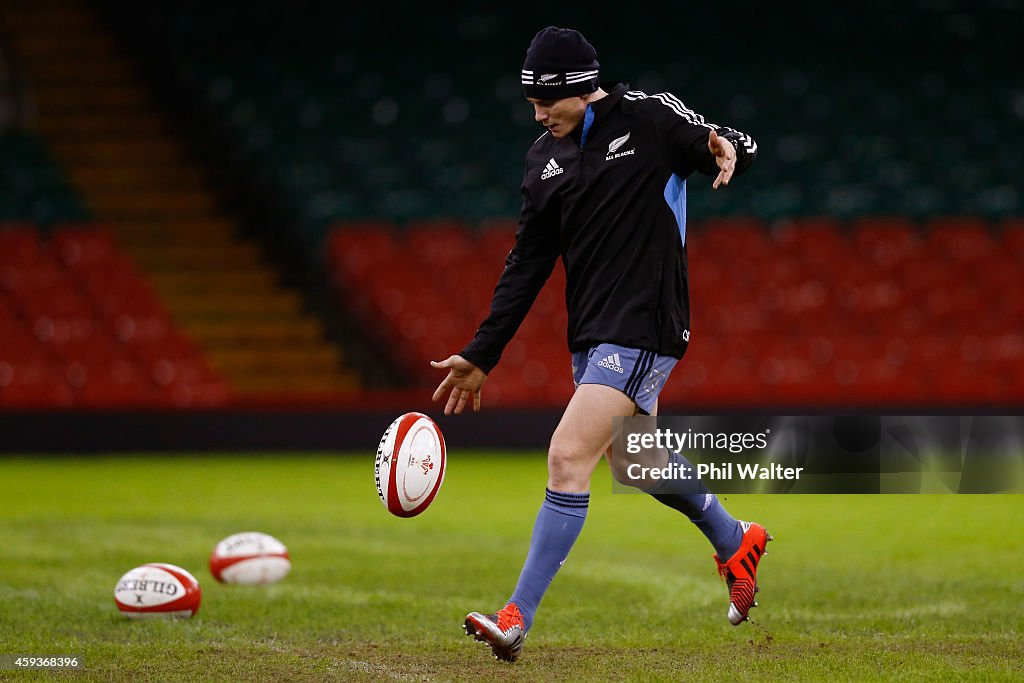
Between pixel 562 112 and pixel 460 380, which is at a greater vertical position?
pixel 562 112

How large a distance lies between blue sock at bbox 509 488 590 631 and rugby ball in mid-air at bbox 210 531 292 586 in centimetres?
257

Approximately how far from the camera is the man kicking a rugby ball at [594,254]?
5.53 metres

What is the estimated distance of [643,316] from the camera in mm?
5586

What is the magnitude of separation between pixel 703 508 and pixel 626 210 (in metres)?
1.41


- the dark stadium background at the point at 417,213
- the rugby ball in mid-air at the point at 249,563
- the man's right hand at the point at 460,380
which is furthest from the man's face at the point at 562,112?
the dark stadium background at the point at 417,213

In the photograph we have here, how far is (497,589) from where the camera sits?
24.7 ft

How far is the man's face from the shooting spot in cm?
568

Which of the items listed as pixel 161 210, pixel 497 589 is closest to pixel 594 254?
pixel 497 589

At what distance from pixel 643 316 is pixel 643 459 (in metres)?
0.65

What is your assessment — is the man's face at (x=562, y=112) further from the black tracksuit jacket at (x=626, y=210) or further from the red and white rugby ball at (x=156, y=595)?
the red and white rugby ball at (x=156, y=595)

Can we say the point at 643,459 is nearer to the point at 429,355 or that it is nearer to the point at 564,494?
the point at 564,494

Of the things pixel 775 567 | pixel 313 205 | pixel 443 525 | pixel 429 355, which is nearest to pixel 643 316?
pixel 775 567

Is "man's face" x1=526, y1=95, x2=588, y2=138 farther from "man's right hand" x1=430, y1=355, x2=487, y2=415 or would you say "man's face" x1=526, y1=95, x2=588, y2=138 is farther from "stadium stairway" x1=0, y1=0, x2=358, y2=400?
"stadium stairway" x1=0, y1=0, x2=358, y2=400

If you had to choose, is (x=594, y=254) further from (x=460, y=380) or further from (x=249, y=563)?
(x=249, y=563)
